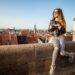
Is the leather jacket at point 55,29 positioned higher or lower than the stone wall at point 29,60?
higher

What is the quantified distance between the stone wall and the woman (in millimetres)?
89

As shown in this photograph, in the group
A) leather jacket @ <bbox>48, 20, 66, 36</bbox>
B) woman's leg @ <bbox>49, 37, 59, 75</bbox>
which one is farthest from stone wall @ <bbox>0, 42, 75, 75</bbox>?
leather jacket @ <bbox>48, 20, 66, 36</bbox>

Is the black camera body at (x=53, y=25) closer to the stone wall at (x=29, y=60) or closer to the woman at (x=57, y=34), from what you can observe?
the woman at (x=57, y=34)

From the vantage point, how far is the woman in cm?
421

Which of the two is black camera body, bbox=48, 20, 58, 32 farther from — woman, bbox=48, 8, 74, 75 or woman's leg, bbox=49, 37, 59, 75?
woman's leg, bbox=49, 37, 59, 75

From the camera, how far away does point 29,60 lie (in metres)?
3.87

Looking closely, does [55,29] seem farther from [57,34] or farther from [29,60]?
[29,60]

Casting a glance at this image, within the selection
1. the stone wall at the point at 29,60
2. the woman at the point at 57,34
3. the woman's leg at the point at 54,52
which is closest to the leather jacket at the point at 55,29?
the woman at the point at 57,34

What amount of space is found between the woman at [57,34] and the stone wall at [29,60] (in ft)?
0.29

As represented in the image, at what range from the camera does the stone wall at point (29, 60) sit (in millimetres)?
3525

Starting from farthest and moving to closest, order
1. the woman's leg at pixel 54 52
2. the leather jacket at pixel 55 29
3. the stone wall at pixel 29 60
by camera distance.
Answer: the leather jacket at pixel 55 29 → the woman's leg at pixel 54 52 → the stone wall at pixel 29 60

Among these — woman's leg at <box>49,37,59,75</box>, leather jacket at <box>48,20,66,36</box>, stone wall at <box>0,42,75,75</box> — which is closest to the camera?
stone wall at <box>0,42,75,75</box>

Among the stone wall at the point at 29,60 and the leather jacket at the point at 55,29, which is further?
the leather jacket at the point at 55,29

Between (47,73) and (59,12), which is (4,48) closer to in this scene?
(47,73)
